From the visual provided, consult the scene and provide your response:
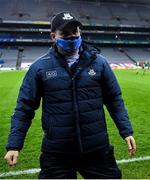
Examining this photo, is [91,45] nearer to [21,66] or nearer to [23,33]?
[21,66]

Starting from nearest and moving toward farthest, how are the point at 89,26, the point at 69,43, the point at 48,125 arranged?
the point at 69,43
the point at 48,125
the point at 89,26

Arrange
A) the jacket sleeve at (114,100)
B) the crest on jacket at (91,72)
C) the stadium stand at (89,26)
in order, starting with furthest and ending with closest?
1. the stadium stand at (89,26)
2. the jacket sleeve at (114,100)
3. the crest on jacket at (91,72)

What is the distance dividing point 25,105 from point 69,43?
796 millimetres

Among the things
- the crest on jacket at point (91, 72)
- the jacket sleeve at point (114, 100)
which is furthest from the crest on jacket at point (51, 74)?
the jacket sleeve at point (114, 100)

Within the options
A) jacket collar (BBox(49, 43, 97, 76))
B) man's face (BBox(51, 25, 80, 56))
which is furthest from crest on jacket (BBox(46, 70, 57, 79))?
man's face (BBox(51, 25, 80, 56))

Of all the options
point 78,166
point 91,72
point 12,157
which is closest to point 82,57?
point 91,72

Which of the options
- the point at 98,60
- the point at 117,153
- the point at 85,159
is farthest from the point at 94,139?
the point at 117,153

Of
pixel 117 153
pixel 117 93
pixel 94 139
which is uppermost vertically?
pixel 117 93

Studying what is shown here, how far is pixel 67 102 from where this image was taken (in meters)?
3.99

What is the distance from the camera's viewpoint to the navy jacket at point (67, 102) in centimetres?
398

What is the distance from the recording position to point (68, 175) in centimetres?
398

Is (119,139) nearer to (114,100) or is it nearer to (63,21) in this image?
(114,100)

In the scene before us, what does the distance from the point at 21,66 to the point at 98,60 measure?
5126cm

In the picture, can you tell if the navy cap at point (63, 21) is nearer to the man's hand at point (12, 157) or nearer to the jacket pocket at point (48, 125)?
the jacket pocket at point (48, 125)
